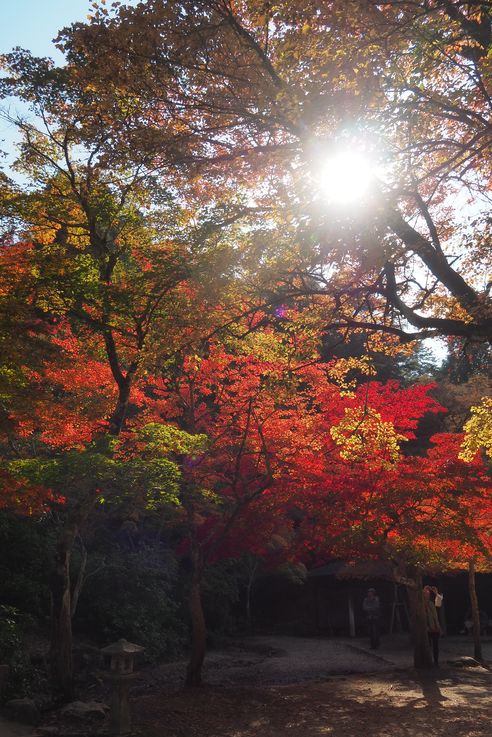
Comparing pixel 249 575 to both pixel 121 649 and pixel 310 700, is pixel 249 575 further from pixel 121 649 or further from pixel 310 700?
pixel 121 649

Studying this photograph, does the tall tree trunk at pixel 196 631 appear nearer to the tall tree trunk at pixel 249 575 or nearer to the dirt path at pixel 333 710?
the dirt path at pixel 333 710

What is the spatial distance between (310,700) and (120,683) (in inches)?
144

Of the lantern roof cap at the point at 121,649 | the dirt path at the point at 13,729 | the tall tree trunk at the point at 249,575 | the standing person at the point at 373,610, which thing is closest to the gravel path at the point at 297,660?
the standing person at the point at 373,610

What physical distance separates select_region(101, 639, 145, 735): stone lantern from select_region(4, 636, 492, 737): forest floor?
0.30 m

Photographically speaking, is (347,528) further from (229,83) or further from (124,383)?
(229,83)

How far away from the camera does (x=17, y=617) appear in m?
11.9

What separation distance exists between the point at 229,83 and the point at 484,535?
10.7 m

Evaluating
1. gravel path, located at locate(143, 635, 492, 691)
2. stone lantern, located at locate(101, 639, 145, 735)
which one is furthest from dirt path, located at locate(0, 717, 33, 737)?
gravel path, located at locate(143, 635, 492, 691)

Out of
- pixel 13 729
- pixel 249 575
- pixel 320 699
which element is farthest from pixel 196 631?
pixel 249 575

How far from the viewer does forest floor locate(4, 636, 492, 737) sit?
26.2ft

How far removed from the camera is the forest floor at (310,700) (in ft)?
26.2

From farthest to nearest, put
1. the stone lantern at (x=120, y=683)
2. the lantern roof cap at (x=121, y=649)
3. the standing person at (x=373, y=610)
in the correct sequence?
the standing person at (x=373, y=610)
the lantern roof cap at (x=121, y=649)
the stone lantern at (x=120, y=683)

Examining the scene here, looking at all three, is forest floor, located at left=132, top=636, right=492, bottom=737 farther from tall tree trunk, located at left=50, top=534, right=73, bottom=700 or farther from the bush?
tall tree trunk, located at left=50, top=534, right=73, bottom=700

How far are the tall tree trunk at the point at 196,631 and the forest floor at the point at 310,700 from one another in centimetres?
31
